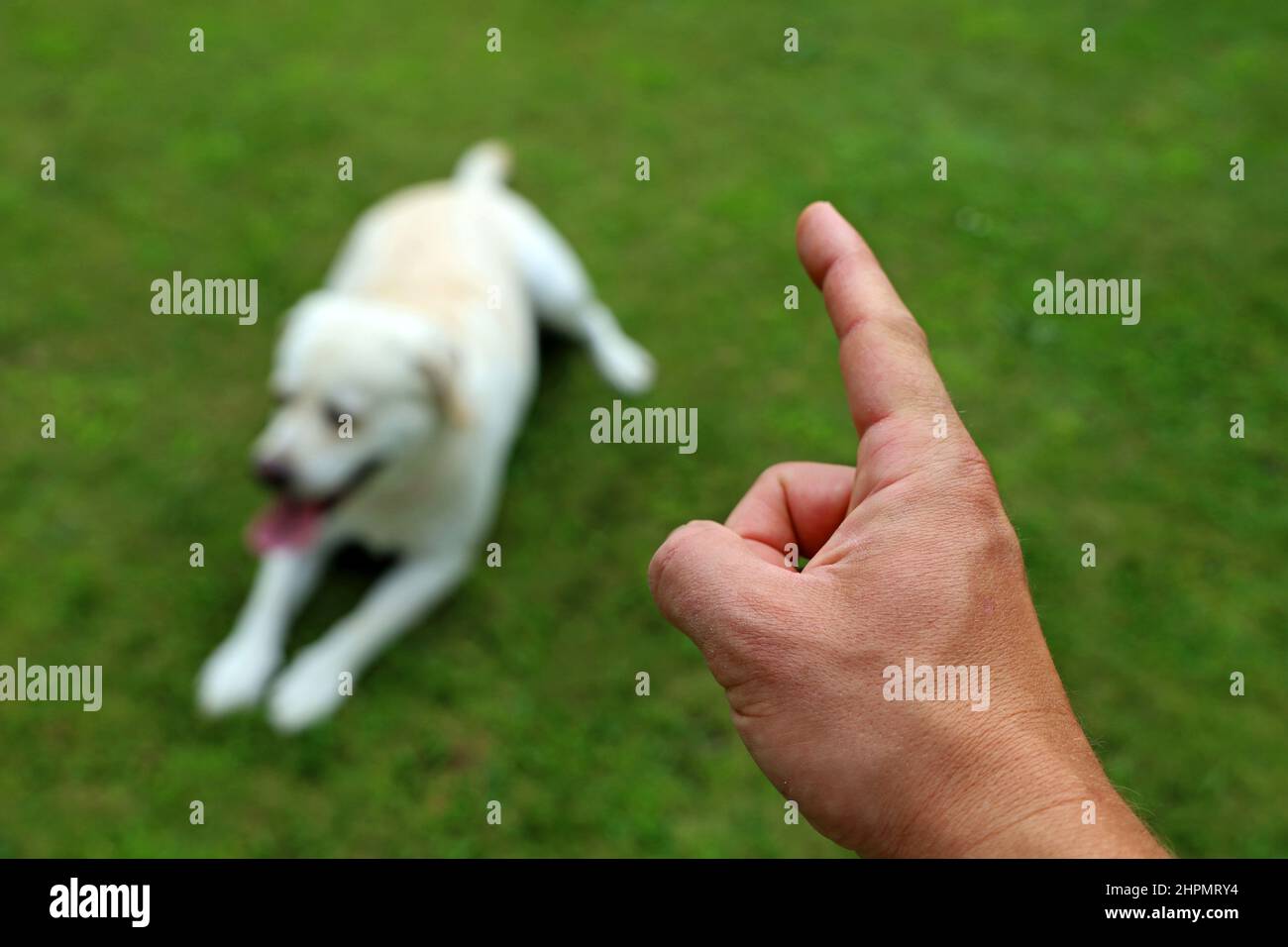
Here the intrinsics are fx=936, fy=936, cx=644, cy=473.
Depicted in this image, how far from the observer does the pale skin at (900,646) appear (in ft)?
4.44

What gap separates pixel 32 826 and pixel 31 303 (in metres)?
2.67

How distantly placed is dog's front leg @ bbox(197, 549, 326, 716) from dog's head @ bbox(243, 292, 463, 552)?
1.31 ft

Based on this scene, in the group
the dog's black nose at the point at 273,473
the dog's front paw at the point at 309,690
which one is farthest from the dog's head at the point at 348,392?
the dog's front paw at the point at 309,690

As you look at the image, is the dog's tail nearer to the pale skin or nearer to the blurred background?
the blurred background

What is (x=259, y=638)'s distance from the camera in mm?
3387

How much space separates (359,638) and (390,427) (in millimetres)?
809

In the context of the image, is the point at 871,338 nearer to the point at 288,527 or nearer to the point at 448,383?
the point at 448,383

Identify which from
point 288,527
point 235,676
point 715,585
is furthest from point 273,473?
point 715,585

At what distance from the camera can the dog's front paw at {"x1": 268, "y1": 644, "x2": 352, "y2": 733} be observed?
3.24 metres

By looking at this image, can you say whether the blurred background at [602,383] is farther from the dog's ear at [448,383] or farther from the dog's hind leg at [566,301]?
the dog's ear at [448,383]

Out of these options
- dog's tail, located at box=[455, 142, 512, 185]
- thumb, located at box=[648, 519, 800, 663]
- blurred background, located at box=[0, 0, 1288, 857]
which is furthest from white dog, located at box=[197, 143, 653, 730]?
thumb, located at box=[648, 519, 800, 663]
